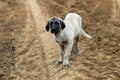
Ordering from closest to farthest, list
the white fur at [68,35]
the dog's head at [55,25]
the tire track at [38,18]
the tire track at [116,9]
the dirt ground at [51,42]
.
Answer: the dog's head at [55,25] < the white fur at [68,35] < the dirt ground at [51,42] < the tire track at [38,18] < the tire track at [116,9]

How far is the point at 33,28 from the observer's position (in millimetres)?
13398

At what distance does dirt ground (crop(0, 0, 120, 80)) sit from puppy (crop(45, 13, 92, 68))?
13.6 inches

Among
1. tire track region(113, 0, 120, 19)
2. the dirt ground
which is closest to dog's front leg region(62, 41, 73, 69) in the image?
the dirt ground

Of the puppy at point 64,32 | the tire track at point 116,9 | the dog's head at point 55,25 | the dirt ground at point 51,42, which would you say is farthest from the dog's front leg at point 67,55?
the tire track at point 116,9

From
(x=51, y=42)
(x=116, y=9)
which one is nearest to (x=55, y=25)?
(x=51, y=42)

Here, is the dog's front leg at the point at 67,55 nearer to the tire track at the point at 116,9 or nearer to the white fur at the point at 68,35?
the white fur at the point at 68,35

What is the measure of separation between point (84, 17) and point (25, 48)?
352 cm

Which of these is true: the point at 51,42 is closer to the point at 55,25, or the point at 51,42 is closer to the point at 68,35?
the point at 68,35

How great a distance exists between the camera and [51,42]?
38.3 feet

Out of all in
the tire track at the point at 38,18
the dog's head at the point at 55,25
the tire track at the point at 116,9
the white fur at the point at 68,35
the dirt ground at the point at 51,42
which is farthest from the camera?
the tire track at the point at 116,9

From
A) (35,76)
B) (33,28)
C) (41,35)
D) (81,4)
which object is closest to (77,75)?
(35,76)

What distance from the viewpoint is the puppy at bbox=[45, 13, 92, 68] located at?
899 cm

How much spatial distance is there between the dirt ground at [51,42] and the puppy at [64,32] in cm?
34

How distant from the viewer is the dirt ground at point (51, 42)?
9404 millimetres
